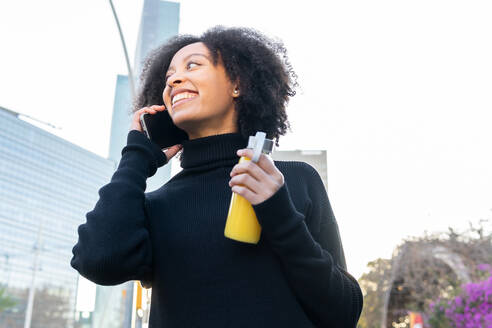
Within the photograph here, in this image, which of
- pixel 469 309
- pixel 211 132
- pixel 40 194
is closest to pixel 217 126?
pixel 211 132

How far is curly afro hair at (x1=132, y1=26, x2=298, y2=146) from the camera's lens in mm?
1532

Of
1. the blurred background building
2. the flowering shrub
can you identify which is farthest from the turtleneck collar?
the blurred background building

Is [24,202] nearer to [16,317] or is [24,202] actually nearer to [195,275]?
[16,317]

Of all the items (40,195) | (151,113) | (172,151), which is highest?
(40,195)

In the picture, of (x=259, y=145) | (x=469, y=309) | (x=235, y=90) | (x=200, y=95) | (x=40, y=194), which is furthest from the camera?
(x=40, y=194)

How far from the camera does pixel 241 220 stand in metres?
1.06

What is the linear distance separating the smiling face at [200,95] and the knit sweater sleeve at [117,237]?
239 millimetres

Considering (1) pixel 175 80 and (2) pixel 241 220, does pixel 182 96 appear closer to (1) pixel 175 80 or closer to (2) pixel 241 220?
(1) pixel 175 80

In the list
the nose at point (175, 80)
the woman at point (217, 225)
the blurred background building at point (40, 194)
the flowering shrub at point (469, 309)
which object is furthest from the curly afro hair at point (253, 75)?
the blurred background building at point (40, 194)

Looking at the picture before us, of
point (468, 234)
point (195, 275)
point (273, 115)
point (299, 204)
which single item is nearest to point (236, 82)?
point (273, 115)

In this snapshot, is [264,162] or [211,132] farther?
[211,132]

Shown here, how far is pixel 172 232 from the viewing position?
1251 millimetres

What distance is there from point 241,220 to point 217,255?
6.1 inches

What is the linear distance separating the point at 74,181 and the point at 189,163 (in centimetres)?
3073
